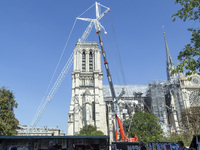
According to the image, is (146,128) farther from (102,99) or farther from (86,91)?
(86,91)

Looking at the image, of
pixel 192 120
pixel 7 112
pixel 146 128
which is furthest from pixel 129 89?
pixel 7 112

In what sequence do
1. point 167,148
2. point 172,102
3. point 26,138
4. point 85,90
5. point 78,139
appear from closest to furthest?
point 167,148
point 26,138
point 78,139
point 172,102
point 85,90

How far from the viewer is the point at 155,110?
55312 millimetres

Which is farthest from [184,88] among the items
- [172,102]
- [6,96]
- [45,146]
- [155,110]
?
[45,146]

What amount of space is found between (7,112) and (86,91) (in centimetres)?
3436

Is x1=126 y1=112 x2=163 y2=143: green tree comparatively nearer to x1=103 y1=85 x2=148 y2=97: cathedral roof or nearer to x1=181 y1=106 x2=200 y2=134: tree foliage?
x1=181 y1=106 x2=200 y2=134: tree foliage

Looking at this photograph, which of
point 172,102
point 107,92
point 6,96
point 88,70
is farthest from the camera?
point 107,92

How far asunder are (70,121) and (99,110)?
9.07m

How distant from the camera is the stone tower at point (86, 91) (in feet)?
176

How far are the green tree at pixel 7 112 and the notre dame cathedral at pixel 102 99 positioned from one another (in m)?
28.1

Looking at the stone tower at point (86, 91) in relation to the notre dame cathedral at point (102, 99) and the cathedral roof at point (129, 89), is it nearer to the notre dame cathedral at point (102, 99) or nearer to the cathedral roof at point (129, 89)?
the notre dame cathedral at point (102, 99)

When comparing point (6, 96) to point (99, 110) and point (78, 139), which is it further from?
point (99, 110)

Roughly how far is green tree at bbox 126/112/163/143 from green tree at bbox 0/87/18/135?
21.4 meters

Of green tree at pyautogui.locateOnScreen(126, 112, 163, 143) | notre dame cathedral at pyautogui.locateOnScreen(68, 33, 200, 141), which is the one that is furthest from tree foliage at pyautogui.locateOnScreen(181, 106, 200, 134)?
notre dame cathedral at pyautogui.locateOnScreen(68, 33, 200, 141)
